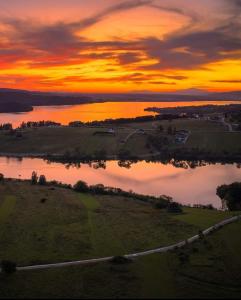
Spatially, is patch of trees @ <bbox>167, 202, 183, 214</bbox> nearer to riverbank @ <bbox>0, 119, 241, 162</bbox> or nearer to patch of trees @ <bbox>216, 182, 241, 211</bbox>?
patch of trees @ <bbox>216, 182, 241, 211</bbox>

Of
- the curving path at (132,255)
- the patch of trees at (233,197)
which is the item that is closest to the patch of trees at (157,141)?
the patch of trees at (233,197)

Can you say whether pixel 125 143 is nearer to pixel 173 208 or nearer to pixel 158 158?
pixel 158 158

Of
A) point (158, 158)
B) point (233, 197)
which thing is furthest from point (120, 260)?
point (158, 158)

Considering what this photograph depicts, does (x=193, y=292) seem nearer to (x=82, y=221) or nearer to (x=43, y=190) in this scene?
(x=82, y=221)

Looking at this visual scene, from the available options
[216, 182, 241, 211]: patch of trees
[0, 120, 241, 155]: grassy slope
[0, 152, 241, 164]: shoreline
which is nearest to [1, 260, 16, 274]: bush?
[216, 182, 241, 211]: patch of trees

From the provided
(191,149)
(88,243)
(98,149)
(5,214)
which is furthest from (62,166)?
(88,243)

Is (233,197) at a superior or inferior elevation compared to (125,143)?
inferior
